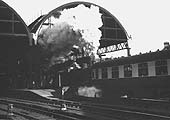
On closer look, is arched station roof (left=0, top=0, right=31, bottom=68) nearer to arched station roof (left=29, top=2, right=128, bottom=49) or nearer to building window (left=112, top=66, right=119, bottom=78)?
arched station roof (left=29, top=2, right=128, bottom=49)

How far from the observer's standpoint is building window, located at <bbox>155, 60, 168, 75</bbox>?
19.2m

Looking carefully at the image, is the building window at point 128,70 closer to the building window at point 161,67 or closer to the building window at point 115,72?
the building window at point 115,72

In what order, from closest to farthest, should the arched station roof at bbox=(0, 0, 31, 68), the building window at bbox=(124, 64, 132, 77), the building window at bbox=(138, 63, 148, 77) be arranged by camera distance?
1. the building window at bbox=(138, 63, 148, 77)
2. the building window at bbox=(124, 64, 132, 77)
3. the arched station roof at bbox=(0, 0, 31, 68)

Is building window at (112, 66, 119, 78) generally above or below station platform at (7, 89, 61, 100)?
above

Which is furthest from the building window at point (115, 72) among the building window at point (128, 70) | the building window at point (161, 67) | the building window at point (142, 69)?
the building window at point (161, 67)

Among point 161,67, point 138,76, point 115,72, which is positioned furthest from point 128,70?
point 161,67

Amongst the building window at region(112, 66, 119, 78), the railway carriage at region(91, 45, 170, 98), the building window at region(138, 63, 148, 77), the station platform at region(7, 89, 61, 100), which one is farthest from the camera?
the station platform at region(7, 89, 61, 100)

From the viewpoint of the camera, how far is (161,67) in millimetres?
19672

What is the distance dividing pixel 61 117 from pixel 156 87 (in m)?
8.29

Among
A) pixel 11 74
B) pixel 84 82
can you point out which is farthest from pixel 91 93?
pixel 11 74

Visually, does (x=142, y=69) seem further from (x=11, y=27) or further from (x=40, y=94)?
(x=11, y=27)

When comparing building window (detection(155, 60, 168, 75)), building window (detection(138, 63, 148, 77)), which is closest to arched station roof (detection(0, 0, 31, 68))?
building window (detection(138, 63, 148, 77))

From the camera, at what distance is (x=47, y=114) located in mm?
15773

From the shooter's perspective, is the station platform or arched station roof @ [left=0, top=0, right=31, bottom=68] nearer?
the station platform
